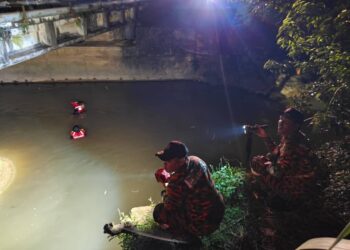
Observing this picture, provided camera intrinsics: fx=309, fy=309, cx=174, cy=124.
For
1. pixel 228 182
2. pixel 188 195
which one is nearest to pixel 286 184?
pixel 228 182

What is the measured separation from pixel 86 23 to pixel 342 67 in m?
7.46

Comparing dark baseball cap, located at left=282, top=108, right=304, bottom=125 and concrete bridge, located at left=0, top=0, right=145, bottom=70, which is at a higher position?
concrete bridge, located at left=0, top=0, right=145, bottom=70

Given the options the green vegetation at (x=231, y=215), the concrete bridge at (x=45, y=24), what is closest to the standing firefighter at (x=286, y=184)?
the green vegetation at (x=231, y=215)

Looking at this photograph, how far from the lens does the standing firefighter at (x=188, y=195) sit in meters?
4.62

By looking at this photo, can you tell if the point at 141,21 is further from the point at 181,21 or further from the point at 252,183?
the point at 252,183

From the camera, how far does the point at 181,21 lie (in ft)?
47.2

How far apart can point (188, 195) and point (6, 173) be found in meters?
6.36

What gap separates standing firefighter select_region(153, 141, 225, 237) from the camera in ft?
15.1

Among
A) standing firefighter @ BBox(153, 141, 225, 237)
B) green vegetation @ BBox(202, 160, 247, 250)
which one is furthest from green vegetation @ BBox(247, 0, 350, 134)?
green vegetation @ BBox(202, 160, 247, 250)

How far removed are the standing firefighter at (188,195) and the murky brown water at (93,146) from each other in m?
2.37

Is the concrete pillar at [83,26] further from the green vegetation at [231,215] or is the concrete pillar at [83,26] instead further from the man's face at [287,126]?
the man's face at [287,126]

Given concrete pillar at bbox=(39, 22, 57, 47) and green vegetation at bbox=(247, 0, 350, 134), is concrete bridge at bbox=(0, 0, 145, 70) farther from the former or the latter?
green vegetation at bbox=(247, 0, 350, 134)

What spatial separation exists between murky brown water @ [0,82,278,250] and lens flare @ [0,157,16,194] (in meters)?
0.12

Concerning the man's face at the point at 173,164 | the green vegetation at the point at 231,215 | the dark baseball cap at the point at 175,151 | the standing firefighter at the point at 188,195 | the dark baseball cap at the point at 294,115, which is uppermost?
the dark baseball cap at the point at 294,115
